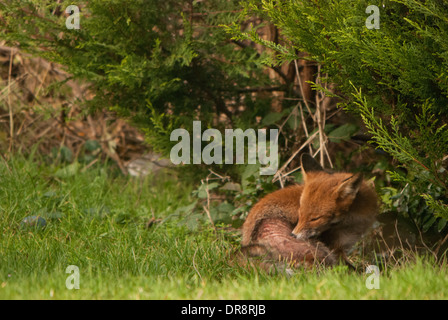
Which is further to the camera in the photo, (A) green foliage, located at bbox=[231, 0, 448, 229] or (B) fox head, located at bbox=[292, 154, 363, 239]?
(B) fox head, located at bbox=[292, 154, 363, 239]

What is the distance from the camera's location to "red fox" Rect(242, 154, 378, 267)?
14.5ft

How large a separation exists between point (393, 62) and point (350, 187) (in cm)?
112

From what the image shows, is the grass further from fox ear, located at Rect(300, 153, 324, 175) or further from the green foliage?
fox ear, located at Rect(300, 153, 324, 175)

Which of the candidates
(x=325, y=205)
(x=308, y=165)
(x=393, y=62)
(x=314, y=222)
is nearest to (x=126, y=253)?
(x=314, y=222)

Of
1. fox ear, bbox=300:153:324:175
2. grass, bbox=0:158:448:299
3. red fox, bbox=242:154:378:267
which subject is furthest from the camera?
fox ear, bbox=300:153:324:175

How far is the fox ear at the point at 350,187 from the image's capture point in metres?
4.49

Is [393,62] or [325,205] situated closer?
[393,62]

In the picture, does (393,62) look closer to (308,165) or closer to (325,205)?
(325,205)

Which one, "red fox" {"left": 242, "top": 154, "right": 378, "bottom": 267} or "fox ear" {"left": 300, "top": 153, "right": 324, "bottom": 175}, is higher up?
"fox ear" {"left": 300, "top": 153, "right": 324, "bottom": 175}

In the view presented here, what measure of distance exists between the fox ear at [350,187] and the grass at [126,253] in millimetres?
661

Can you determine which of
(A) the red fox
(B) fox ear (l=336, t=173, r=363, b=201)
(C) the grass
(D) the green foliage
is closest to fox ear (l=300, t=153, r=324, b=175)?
(A) the red fox

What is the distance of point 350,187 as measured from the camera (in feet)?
14.9

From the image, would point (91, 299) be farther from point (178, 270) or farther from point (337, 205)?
point (337, 205)

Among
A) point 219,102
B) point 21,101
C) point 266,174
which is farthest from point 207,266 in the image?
point 21,101
